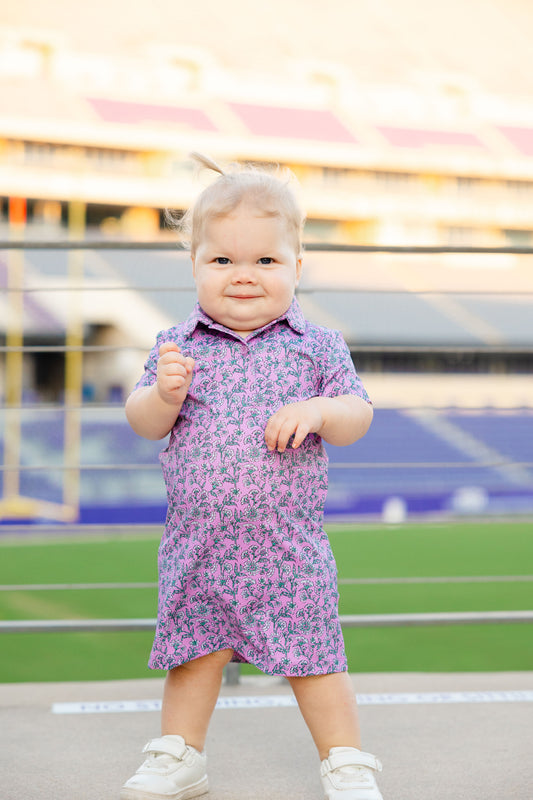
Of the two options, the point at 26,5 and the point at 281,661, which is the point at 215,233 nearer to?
the point at 281,661

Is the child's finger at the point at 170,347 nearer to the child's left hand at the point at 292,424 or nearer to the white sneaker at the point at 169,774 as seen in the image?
the child's left hand at the point at 292,424

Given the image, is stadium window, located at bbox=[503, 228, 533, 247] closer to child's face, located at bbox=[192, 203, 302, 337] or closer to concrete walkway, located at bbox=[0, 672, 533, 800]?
concrete walkway, located at bbox=[0, 672, 533, 800]

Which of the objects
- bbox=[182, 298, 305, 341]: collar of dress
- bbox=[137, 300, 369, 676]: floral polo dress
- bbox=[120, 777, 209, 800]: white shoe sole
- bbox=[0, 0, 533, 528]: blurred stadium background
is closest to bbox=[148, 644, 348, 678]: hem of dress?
bbox=[137, 300, 369, 676]: floral polo dress

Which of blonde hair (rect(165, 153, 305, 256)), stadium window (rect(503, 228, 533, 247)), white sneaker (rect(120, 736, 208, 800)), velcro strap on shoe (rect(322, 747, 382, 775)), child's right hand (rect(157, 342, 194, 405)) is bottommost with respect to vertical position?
white sneaker (rect(120, 736, 208, 800))

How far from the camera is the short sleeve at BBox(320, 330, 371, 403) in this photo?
112 centimetres

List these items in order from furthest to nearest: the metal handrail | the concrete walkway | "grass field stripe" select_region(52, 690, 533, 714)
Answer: the metal handrail
"grass field stripe" select_region(52, 690, 533, 714)
the concrete walkway

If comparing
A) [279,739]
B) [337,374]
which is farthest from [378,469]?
[337,374]

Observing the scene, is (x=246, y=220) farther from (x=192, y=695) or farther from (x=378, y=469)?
(x=378, y=469)

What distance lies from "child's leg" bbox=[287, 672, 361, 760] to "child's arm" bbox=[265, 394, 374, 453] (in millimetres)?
254

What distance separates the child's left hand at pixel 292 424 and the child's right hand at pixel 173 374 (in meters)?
0.10

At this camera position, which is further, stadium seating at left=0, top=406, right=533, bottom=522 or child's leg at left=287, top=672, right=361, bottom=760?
stadium seating at left=0, top=406, right=533, bottom=522

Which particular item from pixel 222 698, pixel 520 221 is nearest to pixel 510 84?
pixel 520 221

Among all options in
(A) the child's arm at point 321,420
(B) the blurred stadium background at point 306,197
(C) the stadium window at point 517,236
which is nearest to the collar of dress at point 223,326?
(A) the child's arm at point 321,420

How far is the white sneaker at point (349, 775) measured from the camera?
1.03 metres
